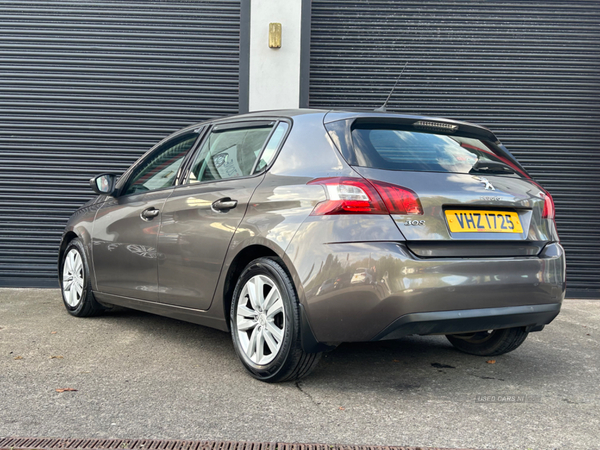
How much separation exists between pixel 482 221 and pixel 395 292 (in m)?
0.65

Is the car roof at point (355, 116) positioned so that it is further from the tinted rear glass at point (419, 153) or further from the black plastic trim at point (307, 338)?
the black plastic trim at point (307, 338)

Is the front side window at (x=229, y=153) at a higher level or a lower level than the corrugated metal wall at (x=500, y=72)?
lower

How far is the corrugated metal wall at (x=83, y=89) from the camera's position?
7.52 meters

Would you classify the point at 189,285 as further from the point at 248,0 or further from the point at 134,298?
the point at 248,0

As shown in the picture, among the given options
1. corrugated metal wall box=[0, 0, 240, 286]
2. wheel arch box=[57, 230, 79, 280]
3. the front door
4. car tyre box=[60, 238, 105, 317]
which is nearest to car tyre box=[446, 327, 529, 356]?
the front door

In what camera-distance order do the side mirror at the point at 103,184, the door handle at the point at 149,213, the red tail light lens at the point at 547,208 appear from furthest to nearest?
1. the side mirror at the point at 103,184
2. the door handle at the point at 149,213
3. the red tail light lens at the point at 547,208

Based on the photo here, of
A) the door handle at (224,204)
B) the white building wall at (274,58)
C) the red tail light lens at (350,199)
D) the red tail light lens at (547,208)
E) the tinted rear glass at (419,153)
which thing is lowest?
the door handle at (224,204)

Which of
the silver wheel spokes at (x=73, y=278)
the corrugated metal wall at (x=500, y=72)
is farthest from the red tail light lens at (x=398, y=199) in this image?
the corrugated metal wall at (x=500, y=72)

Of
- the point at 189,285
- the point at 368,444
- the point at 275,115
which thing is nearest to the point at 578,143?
the point at 275,115

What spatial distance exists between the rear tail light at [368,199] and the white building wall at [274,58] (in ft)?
14.3

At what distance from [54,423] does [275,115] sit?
2.13m

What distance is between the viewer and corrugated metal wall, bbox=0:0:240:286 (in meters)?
7.52

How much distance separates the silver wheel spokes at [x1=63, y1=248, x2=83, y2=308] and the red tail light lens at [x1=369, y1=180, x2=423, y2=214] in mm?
3262

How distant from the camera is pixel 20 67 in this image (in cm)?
752
